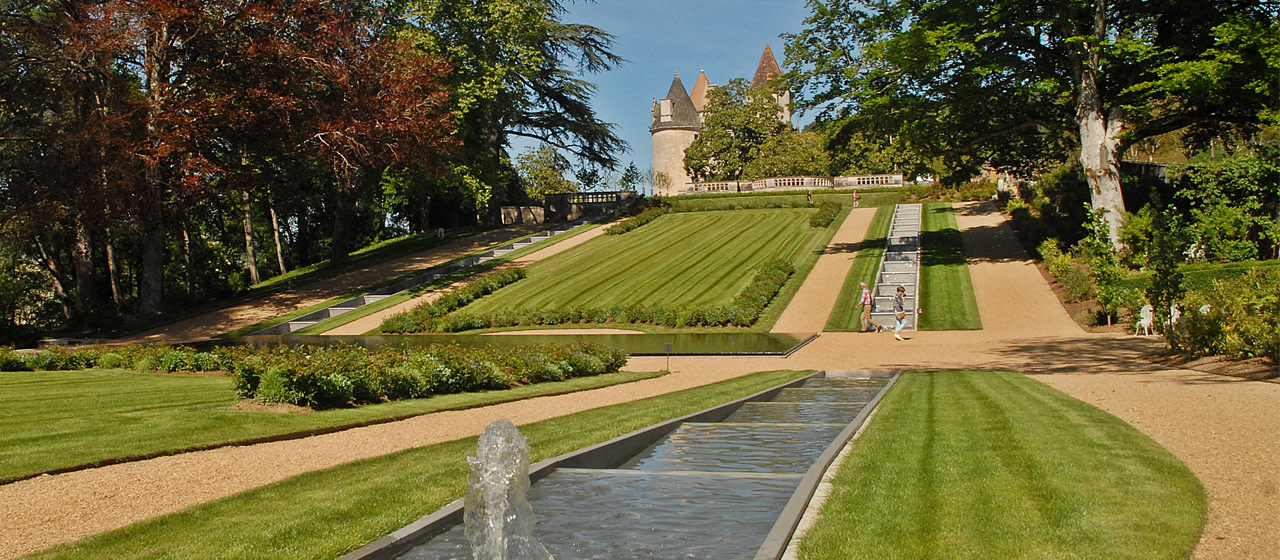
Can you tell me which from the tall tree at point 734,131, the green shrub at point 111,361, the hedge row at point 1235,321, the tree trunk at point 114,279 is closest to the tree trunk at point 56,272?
the tree trunk at point 114,279

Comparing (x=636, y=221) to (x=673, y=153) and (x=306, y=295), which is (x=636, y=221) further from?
(x=673, y=153)

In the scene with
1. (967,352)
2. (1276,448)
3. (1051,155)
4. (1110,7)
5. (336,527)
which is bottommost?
(967,352)

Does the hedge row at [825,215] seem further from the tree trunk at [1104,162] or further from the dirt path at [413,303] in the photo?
the tree trunk at [1104,162]

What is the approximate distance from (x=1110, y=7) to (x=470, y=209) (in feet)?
132

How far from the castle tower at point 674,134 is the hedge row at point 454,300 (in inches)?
2579

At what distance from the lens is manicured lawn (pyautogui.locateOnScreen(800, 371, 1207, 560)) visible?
5.43 metres

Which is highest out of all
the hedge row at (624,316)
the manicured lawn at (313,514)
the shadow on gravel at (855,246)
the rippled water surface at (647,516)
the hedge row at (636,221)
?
the hedge row at (636,221)

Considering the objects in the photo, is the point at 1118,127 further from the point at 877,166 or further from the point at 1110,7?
the point at 877,166

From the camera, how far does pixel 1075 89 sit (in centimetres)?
→ 3031

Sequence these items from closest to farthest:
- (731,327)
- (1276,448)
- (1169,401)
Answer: (1276,448) < (1169,401) < (731,327)

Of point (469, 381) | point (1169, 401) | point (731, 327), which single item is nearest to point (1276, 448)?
point (1169, 401)

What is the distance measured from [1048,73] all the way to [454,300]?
2399 centimetres

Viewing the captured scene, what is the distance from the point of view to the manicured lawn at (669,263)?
110ft

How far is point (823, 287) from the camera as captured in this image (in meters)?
33.0
